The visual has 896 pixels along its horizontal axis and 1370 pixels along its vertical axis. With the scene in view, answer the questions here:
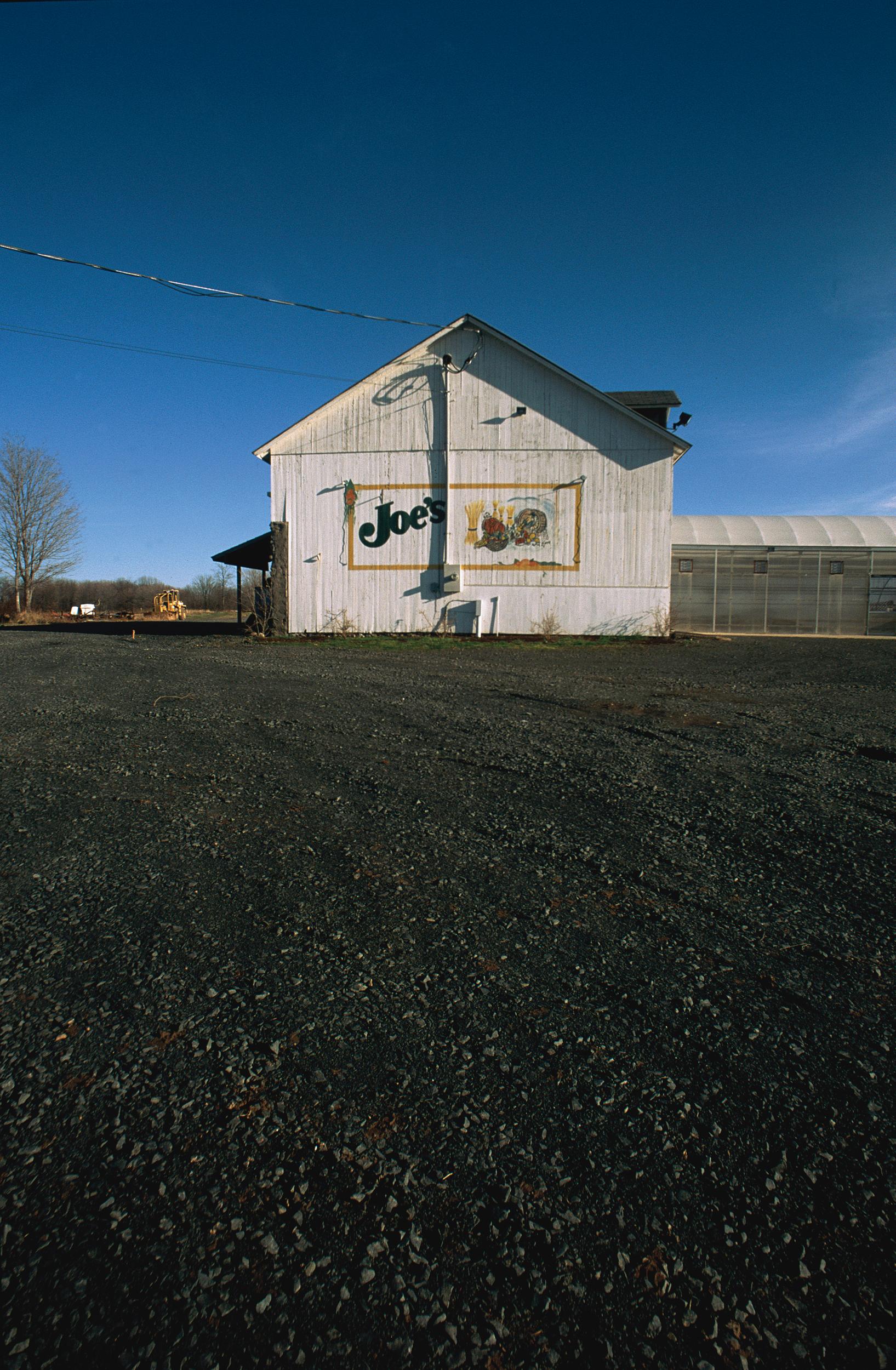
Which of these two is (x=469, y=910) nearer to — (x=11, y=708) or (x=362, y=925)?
(x=362, y=925)

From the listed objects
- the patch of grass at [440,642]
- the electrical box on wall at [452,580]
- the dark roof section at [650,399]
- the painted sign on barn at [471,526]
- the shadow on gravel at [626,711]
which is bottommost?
the shadow on gravel at [626,711]

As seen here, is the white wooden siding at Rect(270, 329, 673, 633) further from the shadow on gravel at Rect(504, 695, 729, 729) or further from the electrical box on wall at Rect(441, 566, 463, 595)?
the shadow on gravel at Rect(504, 695, 729, 729)

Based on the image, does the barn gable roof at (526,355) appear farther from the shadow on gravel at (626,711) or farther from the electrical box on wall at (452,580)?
the shadow on gravel at (626,711)

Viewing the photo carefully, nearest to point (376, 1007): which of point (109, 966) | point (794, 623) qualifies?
point (109, 966)

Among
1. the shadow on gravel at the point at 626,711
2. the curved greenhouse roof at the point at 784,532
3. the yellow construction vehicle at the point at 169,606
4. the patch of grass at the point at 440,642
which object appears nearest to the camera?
the shadow on gravel at the point at 626,711

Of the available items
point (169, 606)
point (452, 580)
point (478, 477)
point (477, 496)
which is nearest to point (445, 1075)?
point (452, 580)

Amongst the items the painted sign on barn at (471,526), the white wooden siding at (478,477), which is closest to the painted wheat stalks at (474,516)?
the painted sign on barn at (471,526)

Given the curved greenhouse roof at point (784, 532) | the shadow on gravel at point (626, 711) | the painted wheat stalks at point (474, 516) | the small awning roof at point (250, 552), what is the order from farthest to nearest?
the curved greenhouse roof at point (784, 532) → the small awning roof at point (250, 552) → the painted wheat stalks at point (474, 516) → the shadow on gravel at point (626, 711)

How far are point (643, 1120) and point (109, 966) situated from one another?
1.59 m

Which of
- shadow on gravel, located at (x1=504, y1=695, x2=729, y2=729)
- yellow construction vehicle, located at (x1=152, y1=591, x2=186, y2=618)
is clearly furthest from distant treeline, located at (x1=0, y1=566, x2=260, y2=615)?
shadow on gravel, located at (x1=504, y1=695, x2=729, y2=729)

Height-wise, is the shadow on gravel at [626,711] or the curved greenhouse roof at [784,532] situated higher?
the curved greenhouse roof at [784,532]

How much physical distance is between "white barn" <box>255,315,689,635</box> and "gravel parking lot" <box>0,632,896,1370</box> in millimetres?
13670

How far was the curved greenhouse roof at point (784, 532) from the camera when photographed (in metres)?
26.0

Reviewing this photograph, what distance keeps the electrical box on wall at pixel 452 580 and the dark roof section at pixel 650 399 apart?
8.41m
